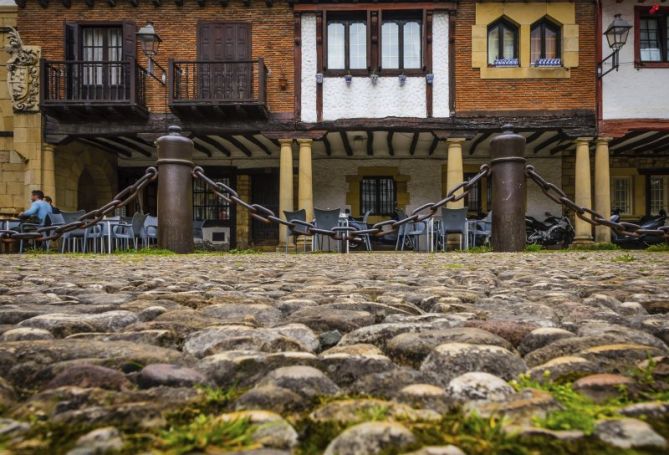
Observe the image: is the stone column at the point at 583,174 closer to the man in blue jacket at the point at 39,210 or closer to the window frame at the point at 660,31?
the window frame at the point at 660,31

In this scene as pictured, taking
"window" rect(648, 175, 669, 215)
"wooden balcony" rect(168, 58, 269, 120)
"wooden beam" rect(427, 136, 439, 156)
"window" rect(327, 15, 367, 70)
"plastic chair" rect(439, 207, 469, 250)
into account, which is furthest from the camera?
"window" rect(648, 175, 669, 215)

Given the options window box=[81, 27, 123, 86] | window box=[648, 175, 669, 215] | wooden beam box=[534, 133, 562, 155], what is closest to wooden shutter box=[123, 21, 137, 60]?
window box=[81, 27, 123, 86]

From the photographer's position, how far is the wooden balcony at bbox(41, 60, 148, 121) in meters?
13.0

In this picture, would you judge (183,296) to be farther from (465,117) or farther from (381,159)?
(381,159)

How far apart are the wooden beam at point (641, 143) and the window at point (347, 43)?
8242mm

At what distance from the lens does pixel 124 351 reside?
1.19 metres

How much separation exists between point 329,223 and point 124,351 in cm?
1035

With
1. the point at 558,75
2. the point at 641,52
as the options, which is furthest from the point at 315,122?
the point at 641,52

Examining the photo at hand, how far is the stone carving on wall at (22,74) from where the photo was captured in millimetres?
13750

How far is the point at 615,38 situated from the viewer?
1277cm

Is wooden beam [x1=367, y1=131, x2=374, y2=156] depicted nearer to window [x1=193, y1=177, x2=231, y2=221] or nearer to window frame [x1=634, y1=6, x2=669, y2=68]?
window [x1=193, y1=177, x2=231, y2=221]

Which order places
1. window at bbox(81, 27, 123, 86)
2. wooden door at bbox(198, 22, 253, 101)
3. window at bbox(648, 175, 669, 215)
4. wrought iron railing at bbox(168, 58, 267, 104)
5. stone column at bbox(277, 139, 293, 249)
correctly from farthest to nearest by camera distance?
window at bbox(648, 175, 669, 215) < window at bbox(81, 27, 123, 86) < stone column at bbox(277, 139, 293, 249) < wooden door at bbox(198, 22, 253, 101) < wrought iron railing at bbox(168, 58, 267, 104)

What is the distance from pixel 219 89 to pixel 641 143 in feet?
39.8

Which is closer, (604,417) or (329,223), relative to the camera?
(604,417)
